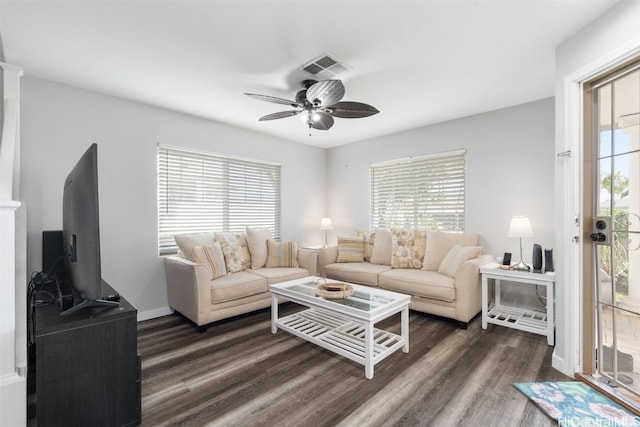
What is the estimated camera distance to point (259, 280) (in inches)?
128

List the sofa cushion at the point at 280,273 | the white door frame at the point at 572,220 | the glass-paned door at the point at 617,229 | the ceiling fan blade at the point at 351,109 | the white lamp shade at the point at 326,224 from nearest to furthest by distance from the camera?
1. the glass-paned door at the point at 617,229
2. the white door frame at the point at 572,220
3. the ceiling fan blade at the point at 351,109
4. the sofa cushion at the point at 280,273
5. the white lamp shade at the point at 326,224

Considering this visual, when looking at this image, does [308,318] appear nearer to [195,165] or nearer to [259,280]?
[259,280]

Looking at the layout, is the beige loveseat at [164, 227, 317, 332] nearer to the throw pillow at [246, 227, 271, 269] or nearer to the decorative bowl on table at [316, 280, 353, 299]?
the throw pillow at [246, 227, 271, 269]

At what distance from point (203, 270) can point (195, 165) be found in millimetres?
1517

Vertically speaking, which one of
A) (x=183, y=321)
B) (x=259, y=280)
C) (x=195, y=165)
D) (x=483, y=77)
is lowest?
(x=183, y=321)

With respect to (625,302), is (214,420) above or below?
below

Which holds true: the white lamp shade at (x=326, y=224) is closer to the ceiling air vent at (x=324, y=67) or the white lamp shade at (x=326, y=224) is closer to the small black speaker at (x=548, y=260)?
the ceiling air vent at (x=324, y=67)

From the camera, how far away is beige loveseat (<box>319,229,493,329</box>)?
295 centimetres

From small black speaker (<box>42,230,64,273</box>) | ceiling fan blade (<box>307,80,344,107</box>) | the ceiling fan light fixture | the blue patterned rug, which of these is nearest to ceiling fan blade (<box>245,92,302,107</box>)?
the ceiling fan light fixture

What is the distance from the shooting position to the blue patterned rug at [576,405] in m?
1.58

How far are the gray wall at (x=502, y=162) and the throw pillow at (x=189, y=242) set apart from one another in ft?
9.66

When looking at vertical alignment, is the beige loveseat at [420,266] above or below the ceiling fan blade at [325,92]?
below

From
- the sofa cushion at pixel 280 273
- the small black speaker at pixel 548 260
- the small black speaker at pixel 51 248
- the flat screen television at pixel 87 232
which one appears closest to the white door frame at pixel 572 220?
the small black speaker at pixel 548 260

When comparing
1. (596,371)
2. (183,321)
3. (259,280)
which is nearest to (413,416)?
(596,371)
